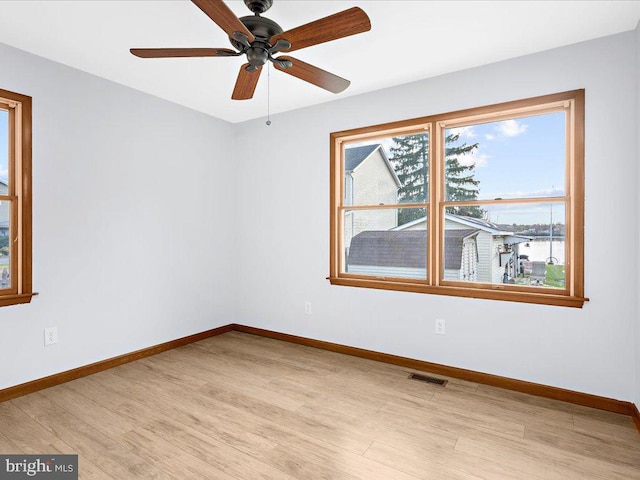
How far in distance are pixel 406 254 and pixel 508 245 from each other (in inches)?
34.0

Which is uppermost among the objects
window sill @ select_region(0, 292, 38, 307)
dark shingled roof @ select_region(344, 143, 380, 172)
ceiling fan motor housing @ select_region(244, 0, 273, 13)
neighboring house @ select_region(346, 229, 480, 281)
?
ceiling fan motor housing @ select_region(244, 0, 273, 13)

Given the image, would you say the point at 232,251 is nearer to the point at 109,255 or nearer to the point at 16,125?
the point at 109,255

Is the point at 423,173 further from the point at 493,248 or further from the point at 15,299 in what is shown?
the point at 15,299

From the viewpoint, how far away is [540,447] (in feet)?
6.82

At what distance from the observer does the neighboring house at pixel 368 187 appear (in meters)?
3.50

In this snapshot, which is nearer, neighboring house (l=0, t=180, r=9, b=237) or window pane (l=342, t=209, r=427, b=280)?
neighboring house (l=0, t=180, r=9, b=237)

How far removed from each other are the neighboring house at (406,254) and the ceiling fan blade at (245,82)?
1.78 metres

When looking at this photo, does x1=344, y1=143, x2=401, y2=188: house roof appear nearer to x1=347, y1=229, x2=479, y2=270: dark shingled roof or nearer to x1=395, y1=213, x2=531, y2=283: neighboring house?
x1=347, y1=229, x2=479, y2=270: dark shingled roof

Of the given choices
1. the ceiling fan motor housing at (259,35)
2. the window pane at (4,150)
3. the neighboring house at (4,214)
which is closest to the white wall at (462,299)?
the ceiling fan motor housing at (259,35)

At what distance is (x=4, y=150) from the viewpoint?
2.71m

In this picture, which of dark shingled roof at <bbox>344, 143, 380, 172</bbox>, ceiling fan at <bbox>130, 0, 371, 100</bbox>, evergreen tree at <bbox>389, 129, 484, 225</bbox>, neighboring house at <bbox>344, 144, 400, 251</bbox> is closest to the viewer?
ceiling fan at <bbox>130, 0, 371, 100</bbox>

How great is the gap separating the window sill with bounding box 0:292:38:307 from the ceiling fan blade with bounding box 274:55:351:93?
248cm

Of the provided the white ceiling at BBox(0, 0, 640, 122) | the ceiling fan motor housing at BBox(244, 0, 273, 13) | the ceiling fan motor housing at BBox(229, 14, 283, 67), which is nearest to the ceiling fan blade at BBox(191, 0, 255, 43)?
the ceiling fan motor housing at BBox(229, 14, 283, 67)

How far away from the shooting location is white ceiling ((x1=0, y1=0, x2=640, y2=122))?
7.11 ft
